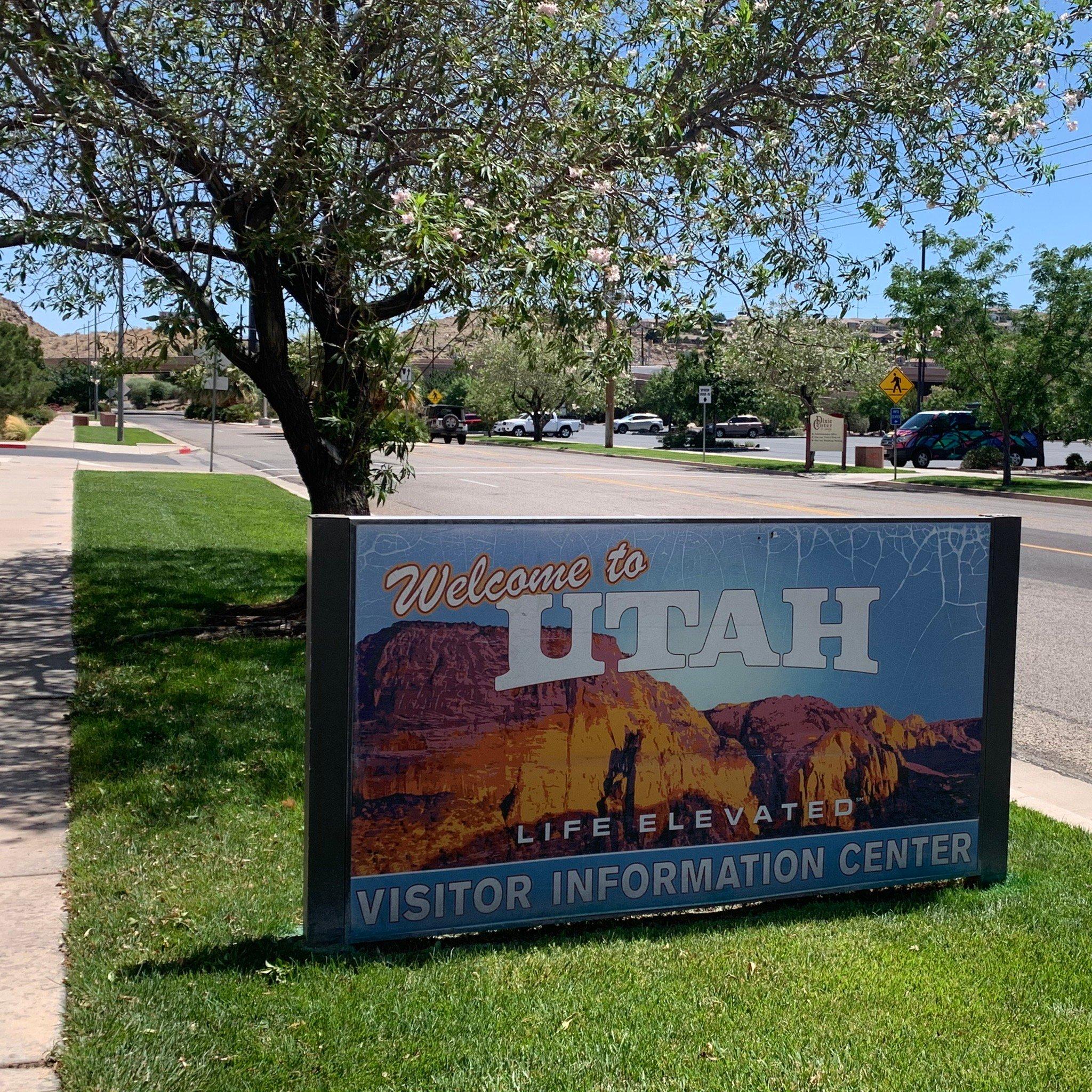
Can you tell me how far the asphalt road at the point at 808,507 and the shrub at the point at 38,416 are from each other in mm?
7497

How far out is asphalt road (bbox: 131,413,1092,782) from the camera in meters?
8.06

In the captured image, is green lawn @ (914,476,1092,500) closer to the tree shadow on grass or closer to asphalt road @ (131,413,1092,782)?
asphalt road @ (131,413,1092,782)

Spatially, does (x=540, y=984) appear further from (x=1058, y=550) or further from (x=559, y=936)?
(x=1058, y=550)

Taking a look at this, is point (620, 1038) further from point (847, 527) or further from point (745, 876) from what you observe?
point (847, 527)

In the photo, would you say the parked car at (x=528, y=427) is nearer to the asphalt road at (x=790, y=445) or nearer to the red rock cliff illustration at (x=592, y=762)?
the asphalt road at (x=790, y=445)

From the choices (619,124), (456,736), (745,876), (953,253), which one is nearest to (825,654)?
(745,876)

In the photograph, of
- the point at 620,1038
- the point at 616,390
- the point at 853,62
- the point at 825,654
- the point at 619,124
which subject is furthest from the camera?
the point at 616,390

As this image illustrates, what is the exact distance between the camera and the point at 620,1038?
11.0 ft

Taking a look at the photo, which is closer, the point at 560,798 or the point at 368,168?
the point at 560,798

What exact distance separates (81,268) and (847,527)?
6.70 meters

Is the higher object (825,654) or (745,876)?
(825,654)

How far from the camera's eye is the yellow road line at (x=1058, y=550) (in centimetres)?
1564

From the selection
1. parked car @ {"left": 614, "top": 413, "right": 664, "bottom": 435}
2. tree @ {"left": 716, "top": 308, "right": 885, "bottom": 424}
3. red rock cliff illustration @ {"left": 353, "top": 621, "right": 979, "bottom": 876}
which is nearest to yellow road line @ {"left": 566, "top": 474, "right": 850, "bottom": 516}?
tree @ {"left": 716, "top": 308, "right": 885, "bottom": 424}

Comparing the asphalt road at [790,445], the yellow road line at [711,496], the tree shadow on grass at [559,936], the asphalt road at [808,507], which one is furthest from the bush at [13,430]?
the tree shadow on grass at [559,936]
